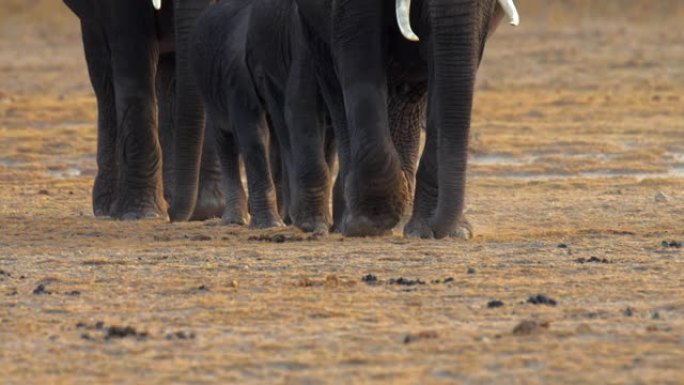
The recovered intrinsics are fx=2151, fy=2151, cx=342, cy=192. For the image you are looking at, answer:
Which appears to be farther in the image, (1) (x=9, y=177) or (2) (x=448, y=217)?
(1) (x=9, y=177)

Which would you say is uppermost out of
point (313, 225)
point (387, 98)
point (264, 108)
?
point (387, 98)

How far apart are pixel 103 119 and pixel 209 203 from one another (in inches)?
44.7

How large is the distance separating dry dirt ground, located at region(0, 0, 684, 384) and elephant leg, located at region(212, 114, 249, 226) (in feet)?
0.92

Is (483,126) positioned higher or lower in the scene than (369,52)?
lower

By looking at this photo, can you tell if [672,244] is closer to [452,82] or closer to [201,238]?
[452,82]

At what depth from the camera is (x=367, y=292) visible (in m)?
8.95

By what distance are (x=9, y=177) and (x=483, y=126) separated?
6.50 meters

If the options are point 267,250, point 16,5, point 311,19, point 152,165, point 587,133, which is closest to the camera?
point 267,250

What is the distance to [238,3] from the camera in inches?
528

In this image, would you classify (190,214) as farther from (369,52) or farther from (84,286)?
(84,286)

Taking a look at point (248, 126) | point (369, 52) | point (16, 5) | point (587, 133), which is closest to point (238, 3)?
point (248, 126)

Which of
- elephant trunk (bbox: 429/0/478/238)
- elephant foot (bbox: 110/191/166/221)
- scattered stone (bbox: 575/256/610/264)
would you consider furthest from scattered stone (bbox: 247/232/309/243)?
elephant foot (bbox: 110/191/166/221)

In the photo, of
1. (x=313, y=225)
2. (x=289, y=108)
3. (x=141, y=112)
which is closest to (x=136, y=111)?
(x=141, y=112)

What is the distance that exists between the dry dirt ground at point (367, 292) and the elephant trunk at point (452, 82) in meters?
0.37
